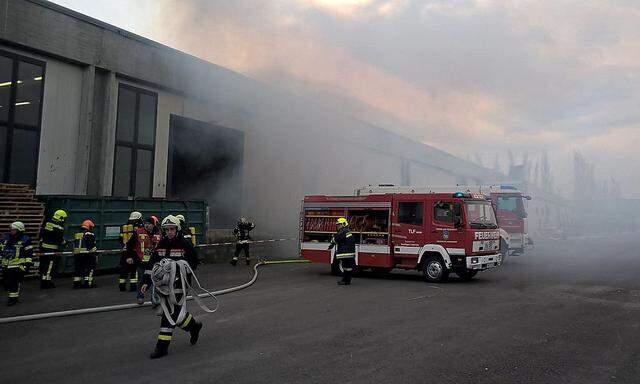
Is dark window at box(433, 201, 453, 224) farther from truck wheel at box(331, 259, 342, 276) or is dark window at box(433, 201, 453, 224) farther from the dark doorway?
the dark doorway

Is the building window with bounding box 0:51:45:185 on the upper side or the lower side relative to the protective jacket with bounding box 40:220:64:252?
upper

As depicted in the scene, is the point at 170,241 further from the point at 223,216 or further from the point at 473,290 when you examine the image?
the point at 223,216

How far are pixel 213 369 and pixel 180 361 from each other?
0.50 m

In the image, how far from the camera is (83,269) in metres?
9.12

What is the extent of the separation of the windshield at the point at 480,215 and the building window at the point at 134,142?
10090mm

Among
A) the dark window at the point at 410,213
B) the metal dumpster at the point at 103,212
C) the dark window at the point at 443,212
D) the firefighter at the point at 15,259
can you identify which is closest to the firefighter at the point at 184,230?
the metal dumpster at the point at 103,212

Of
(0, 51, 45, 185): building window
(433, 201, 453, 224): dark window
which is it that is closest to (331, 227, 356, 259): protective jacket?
(433, 201, 453, 224): dark window

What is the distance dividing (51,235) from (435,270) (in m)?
8.34

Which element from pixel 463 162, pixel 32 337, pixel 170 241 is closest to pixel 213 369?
pixel 170 241

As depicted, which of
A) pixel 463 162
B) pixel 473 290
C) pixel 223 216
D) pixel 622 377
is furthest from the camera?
pixel 463 162

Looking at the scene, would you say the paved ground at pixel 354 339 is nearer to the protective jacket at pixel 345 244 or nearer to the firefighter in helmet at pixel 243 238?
the protective jacket at pixel 345 244

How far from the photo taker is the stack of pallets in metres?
9.95

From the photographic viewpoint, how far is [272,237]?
60.3ft

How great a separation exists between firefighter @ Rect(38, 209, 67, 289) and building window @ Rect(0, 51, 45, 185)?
12.0 ft
